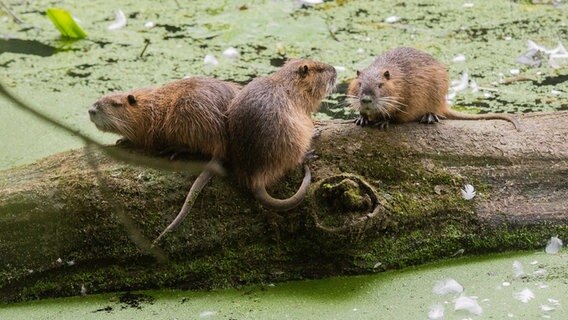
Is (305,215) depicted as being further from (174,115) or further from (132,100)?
(132,100)

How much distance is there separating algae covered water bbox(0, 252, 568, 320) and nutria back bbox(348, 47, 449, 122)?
2.39 ft

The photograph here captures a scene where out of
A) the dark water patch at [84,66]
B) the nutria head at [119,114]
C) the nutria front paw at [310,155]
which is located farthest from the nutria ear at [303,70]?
the dark water patch at [84,66]

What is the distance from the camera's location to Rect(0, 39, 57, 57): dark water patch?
6347mm

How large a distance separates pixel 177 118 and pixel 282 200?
0.53 metres

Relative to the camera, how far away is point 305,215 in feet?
11.5

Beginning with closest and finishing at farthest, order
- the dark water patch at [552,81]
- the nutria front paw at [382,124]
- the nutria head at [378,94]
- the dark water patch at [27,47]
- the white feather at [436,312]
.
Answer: the white feather at [436,312] → the nutria front paw at [382,124] → the nutria head at [378,94] → the dark water patch at [552,81] → the dark water patch at [27,47]

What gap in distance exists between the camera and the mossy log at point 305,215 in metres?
3.46

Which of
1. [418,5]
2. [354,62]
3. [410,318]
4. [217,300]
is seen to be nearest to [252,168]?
[217,300]

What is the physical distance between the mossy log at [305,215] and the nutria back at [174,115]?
0.51ft

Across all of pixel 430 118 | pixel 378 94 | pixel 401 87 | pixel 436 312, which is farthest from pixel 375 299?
pixel 401 87

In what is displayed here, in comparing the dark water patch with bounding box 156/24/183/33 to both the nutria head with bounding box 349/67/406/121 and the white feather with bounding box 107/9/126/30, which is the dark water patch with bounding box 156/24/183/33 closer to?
the white feather with bounding box 107/9/126/30

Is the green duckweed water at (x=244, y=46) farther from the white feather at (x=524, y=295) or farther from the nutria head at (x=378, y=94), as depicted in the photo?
the white feather at (x=524, y=295)

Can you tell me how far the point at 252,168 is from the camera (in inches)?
135

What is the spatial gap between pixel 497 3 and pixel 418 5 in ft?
1.96
